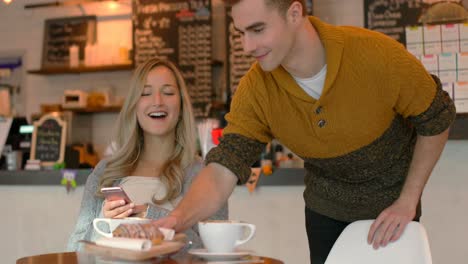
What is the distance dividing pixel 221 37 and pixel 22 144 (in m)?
2.22

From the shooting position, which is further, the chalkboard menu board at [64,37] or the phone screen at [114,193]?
the chalkboard menu board at [64,37]

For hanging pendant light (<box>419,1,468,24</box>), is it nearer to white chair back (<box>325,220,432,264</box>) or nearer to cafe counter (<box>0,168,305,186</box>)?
cafe counter (<box>0,168,305,186</box>)

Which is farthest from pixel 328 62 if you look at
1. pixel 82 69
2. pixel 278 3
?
pixel 82 69

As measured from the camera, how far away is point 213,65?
654cm

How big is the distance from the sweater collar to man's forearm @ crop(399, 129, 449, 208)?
36 cm

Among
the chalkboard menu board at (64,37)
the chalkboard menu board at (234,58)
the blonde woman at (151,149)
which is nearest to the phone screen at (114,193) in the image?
the blonde woman at (151,149)

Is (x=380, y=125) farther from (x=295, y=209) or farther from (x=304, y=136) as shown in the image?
(x=295, y=209)

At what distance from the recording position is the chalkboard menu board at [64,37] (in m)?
7.12

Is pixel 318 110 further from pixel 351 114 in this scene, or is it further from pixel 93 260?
pixel 93 260

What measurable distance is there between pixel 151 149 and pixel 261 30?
107 cm

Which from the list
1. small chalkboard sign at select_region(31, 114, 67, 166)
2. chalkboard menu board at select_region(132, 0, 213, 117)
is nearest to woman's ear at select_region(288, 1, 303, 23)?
small chalkboard sign at select_region(31, 114, 67, 166)

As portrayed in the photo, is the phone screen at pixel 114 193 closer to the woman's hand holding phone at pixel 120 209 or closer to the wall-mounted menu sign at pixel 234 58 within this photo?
the woman's hand holding phone at pixel 120 209

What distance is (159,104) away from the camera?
2859mm

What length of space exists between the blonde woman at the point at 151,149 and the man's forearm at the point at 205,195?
540 millimetres
